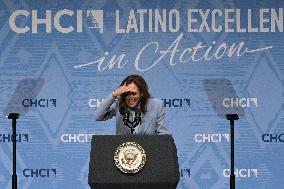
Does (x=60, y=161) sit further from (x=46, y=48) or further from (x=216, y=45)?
(x=216, y=45)

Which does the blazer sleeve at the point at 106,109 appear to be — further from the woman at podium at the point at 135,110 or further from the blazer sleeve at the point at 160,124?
the blazer sleeve at the point at 160,124

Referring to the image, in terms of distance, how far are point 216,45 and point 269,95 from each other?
61cm

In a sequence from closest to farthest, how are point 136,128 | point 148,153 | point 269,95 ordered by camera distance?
point 148,153 < point 136,128 < point 269,95

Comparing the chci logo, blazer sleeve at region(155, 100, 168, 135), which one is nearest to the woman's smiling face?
blazer sleeve at region(155, 100, 168, 135)

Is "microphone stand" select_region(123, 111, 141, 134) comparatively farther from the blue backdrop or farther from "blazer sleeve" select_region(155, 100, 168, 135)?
the blue backdrop

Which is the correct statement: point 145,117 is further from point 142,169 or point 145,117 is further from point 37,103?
point 37,103

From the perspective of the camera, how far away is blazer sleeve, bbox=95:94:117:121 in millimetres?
3433

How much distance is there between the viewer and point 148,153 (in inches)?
112

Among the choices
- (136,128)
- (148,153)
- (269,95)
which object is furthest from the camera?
(269,95)

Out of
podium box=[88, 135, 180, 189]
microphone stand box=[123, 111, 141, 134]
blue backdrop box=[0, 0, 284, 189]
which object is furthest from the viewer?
blue backdrop box=[0, 0, 284, 189]

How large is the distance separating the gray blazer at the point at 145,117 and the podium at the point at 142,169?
0.46 m

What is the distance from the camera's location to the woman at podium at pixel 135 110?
11.0 feet

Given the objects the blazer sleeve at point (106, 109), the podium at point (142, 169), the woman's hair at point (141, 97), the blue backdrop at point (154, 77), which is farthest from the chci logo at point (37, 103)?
the podium at point (142, 169)

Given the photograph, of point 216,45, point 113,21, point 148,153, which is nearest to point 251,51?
point 216,45
